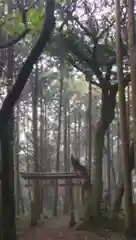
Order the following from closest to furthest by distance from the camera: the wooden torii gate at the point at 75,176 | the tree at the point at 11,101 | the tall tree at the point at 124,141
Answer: the tall tree at the point at 124,141 → the tree at the point at 11,101 → the wooden torii gate at the point at 75,176

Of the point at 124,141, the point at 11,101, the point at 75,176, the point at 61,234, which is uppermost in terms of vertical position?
the point at 11,101

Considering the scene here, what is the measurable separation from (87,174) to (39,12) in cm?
634

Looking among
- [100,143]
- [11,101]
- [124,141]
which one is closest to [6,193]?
[11,101]

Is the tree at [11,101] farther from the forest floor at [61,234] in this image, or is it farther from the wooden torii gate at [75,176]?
the wooden torii gate at [75,176]

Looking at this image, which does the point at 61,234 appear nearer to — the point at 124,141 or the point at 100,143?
the point at 100,143

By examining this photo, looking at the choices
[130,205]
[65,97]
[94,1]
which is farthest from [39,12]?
[65,97]

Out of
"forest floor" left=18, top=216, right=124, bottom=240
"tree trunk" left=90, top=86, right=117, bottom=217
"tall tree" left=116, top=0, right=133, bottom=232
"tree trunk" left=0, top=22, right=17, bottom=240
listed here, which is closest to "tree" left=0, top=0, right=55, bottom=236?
"tree trunk" left=0, top=22, right=17, bottom=240

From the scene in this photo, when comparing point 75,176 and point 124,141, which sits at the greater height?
point 124,141

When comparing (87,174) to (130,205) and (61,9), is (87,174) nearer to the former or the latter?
(61,9)

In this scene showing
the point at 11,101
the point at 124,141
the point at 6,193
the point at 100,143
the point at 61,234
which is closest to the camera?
the point at 124,141

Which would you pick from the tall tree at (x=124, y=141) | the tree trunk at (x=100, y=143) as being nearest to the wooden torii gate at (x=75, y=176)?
the tree trunk at (x=100, y=143)

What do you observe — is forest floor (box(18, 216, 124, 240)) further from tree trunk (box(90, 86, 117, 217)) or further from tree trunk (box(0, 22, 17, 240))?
tree trunk (box(0, 22, 17, 240))

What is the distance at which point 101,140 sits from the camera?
31.8 ft

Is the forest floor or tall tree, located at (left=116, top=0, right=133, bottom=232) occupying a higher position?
tall tree, located at (left=116, top=0, right=133, bottom=232)
